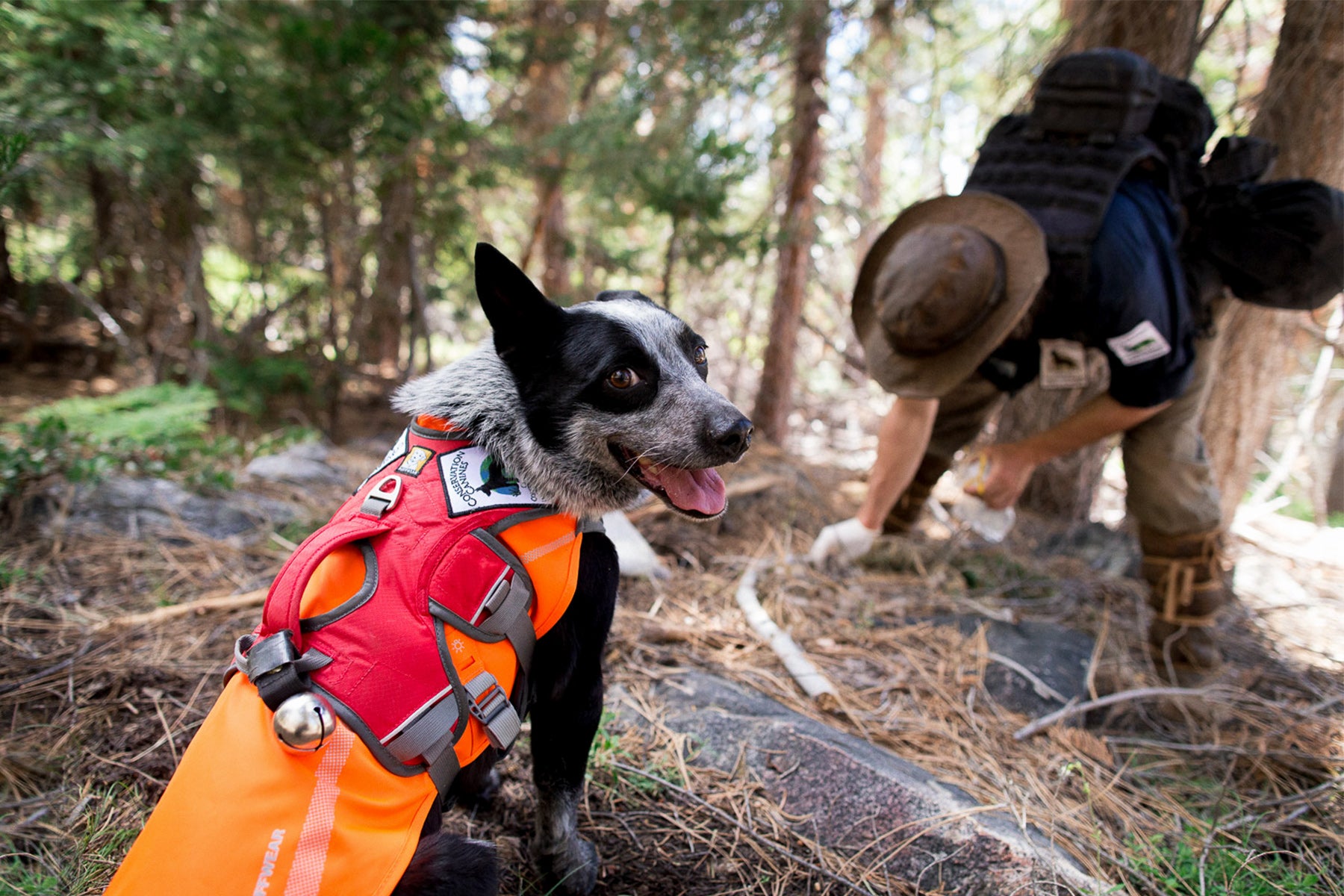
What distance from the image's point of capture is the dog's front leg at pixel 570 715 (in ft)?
5.54

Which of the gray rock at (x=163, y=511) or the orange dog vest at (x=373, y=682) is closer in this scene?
the orange dog vest at (x=373, y=682)

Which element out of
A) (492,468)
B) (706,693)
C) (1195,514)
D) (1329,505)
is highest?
(492,468)

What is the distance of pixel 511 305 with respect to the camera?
172 centimetres

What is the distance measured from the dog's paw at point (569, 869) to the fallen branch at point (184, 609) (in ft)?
5.70

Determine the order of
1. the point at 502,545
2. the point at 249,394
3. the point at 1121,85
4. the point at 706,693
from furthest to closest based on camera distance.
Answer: the point at 249,394
the point at 1121,85
the point at 706,693
the point at 502,545

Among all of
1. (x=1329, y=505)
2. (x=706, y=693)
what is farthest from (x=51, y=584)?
(x=1329, y=505)

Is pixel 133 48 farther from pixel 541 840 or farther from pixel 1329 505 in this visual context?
pixel 1329 505

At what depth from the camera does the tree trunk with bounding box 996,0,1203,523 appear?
393 centimetres

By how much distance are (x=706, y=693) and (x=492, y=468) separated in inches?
51.9

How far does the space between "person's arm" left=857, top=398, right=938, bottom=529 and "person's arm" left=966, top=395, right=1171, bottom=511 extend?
48 centimetres

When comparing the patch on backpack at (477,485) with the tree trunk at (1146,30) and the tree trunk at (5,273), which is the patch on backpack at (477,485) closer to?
the tree trunk at (1146,30)

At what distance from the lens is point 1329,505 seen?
27.7 feet

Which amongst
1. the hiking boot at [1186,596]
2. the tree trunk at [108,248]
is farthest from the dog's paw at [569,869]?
the tree trunk at [108,248]

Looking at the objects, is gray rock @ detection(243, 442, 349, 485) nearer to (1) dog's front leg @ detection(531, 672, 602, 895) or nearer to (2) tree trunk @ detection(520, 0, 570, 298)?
(2) tree trunk @ detection(520, 0, 570, 298)
